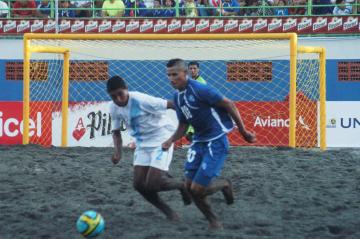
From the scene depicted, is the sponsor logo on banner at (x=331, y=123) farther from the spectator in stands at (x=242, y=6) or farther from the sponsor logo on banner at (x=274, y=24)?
the spectator in stands at (x=242, y=6)

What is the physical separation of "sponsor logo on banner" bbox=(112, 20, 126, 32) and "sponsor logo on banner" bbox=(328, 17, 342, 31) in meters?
5.36

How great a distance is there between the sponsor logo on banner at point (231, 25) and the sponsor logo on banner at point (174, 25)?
1.23m

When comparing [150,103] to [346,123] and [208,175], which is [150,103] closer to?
[208,175]

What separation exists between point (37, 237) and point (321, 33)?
1362cm

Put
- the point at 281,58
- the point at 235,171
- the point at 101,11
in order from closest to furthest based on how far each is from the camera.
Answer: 1. the point at 235,171
2. the point at 281,58
3. the point at 101,11

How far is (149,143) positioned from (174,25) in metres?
11.9

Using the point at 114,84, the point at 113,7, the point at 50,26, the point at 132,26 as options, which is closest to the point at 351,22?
the point at 132,26

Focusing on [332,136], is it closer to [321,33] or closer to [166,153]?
[321,33]

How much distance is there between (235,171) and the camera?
12367mm

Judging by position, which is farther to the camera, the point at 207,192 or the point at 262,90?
the point at 262,90

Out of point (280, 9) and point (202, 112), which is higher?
point (280, 9)

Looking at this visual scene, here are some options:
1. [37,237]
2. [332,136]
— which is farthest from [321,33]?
[37,237]

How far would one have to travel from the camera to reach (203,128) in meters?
8.10

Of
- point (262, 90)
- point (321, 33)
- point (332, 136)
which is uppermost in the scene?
point (321, 33)
